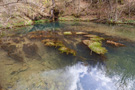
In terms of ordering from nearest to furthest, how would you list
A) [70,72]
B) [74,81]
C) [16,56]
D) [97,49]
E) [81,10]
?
[74,81]
[70,72]
[16,56]
[97,49]
[81,10]

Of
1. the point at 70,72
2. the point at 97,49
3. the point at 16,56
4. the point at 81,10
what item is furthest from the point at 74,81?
the point at 81,10

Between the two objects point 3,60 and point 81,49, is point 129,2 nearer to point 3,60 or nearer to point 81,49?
point 81,49

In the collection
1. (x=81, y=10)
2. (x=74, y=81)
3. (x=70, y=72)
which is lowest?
(x=74, y=81)

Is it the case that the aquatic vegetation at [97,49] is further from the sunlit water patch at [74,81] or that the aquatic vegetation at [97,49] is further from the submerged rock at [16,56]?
the submerged rock at [16,56]

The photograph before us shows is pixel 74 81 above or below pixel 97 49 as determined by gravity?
below

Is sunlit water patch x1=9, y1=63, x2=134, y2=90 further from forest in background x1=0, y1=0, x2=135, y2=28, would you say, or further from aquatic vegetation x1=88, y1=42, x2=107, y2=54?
forest in background x1=0, y1=0, x2=135, y2=28

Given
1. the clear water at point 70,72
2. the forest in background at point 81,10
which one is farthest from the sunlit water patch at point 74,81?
the forest in background at point 81,10

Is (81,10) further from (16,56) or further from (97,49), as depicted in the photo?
(16,56)

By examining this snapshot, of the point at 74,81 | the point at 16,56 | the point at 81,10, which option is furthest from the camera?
the point at 81,10

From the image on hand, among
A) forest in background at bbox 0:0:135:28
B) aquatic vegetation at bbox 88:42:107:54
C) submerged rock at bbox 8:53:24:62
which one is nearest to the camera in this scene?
submerged rock at bbox 8:53:24:62

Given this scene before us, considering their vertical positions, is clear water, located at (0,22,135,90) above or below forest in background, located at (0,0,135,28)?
below

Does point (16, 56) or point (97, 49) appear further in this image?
point (97, 49)

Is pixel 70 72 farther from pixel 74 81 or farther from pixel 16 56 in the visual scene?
pixel 16 56

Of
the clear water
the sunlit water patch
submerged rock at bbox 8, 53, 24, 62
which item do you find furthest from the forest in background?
the sunlit water patch
